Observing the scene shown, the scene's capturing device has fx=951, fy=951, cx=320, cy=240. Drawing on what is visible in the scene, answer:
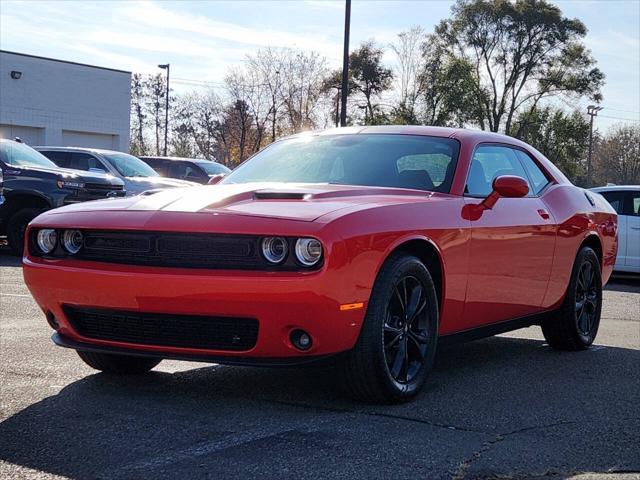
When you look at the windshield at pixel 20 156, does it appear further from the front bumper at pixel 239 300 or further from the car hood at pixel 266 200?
the front bumper at pixel 239 300

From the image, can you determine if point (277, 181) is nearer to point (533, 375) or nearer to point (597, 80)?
point (533, 375)

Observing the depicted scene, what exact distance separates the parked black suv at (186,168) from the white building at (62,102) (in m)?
11.4

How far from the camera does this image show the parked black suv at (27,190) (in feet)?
45.7

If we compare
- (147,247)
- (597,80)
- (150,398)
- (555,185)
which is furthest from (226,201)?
(597,80)

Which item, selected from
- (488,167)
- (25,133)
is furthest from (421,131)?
(25,133)

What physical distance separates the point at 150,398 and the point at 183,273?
2.62ft

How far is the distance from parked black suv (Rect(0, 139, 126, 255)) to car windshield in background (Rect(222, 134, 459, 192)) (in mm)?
8748

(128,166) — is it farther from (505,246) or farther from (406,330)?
(406,330)

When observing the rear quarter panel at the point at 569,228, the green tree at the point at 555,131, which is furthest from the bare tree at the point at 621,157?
the rear quarter panel at the point at 569,228

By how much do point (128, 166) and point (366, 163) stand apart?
1324 cm

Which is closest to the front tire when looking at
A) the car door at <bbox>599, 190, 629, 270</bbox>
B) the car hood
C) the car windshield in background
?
the car hood

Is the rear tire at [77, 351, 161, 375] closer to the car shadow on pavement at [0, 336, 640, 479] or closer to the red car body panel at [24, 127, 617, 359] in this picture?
the car shadow on pavement at [0, 336, 640, 479]

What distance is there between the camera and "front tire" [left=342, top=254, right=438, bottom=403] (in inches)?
173

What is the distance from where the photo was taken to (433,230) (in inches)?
191
